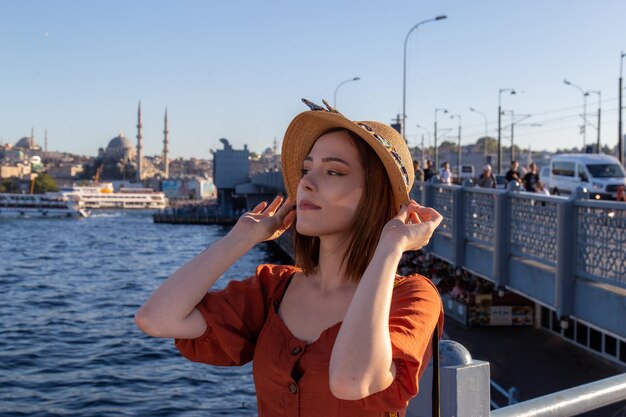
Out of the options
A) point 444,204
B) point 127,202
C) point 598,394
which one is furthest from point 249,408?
point 127,202

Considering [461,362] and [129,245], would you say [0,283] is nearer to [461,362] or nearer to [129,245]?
[129,245]

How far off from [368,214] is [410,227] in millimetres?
235

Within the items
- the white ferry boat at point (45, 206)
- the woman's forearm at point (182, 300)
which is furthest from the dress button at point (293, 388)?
the white ferry boat at point (45, 206)

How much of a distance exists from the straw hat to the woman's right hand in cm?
10

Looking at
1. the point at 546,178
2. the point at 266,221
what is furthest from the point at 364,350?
the point at 546,178

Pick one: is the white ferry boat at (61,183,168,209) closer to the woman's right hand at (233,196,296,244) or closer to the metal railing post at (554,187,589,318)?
the metal railing post at (554,187,589,318)

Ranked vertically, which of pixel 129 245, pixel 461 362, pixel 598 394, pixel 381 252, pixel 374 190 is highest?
pixel 374 190

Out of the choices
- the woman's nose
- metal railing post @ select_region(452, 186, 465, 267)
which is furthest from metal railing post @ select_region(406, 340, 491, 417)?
metal railing post @ select_region(452, 186, 465, 267)

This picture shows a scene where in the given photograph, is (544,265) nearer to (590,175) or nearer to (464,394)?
(464,394)

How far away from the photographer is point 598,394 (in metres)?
2.43

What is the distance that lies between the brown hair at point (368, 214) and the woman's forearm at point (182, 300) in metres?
0.35

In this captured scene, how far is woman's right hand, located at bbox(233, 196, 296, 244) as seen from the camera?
246cm

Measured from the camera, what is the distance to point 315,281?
8.03 feet

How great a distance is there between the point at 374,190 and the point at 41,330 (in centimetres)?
2638
